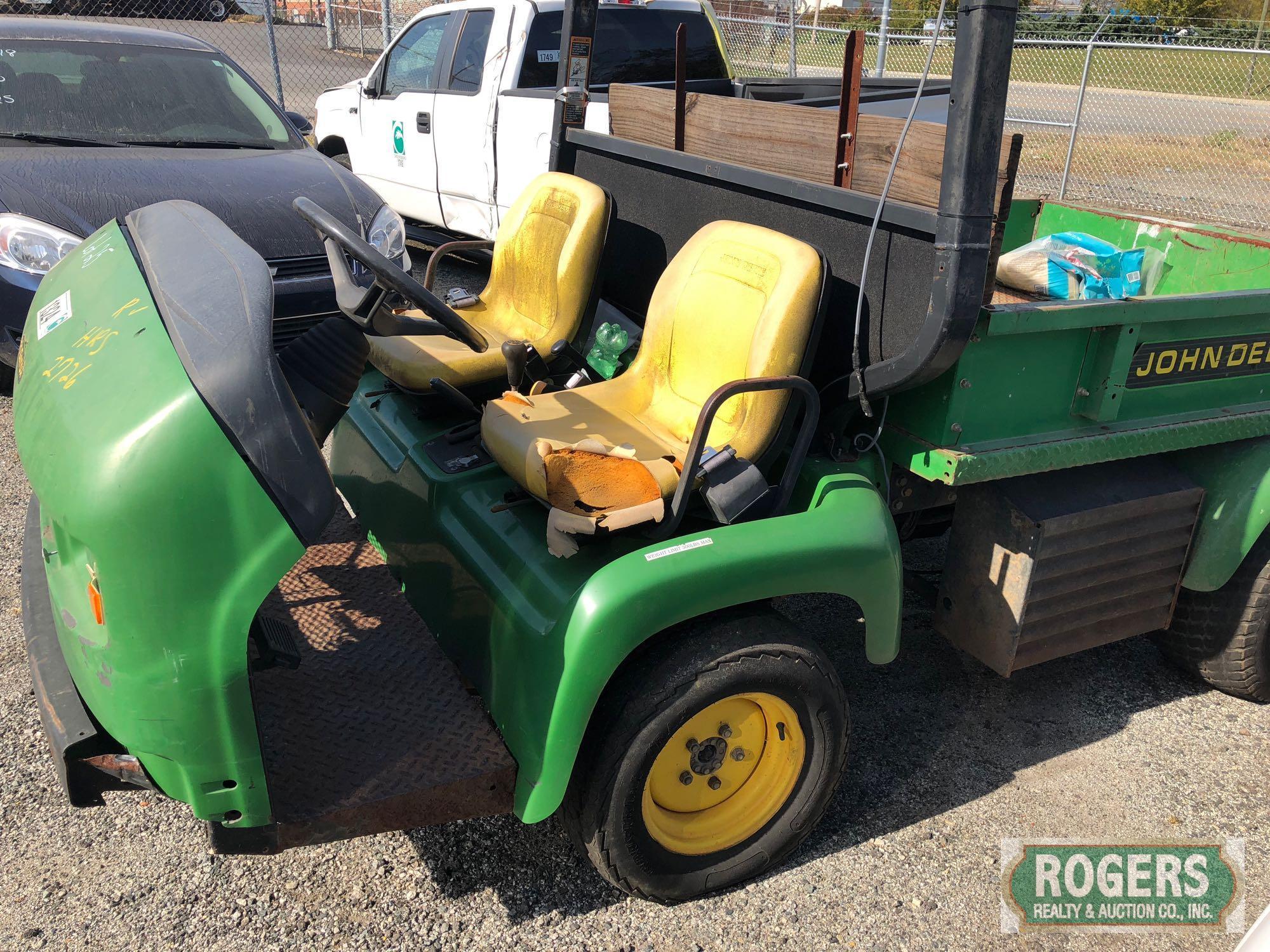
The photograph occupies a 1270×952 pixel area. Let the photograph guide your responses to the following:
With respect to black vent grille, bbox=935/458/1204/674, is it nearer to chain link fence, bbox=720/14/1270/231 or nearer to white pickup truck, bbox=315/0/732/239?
white pickup truck, bbox=315/0/732/239

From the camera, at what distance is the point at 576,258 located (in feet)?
10.1

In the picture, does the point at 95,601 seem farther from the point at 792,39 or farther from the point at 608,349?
the point at 792,39

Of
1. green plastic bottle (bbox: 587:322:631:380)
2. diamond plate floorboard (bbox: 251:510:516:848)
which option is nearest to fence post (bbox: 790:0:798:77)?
green plastic bottle (bbox: 587:322:631:380)

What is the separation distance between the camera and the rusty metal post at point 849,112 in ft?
7.59

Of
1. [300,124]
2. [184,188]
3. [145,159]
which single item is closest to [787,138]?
[184,188]

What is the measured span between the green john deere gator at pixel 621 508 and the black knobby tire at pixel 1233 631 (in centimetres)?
1

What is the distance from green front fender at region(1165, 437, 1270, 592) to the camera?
274 cm

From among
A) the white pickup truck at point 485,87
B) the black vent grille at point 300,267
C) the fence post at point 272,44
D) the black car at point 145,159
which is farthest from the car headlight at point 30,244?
the fence post at point 272,44

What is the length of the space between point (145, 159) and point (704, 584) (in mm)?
4000

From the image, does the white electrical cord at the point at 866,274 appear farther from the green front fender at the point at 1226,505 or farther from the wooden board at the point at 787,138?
the green front fender at the point at 1226,505

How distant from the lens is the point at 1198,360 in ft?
8.61

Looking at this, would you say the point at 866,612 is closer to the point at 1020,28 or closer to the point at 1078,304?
the point at 1078,304

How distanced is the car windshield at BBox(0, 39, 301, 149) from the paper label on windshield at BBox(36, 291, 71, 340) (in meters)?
3.19

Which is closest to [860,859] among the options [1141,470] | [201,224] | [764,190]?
[1141,470]
